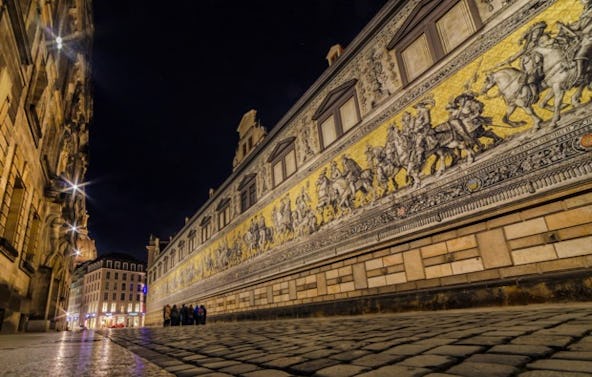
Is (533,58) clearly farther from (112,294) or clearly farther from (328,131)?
(112,294)

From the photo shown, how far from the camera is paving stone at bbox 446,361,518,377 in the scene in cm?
116

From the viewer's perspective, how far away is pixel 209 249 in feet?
63.8

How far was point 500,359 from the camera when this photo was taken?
1375 millimetres

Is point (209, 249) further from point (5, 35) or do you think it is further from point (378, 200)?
point (5, 35)

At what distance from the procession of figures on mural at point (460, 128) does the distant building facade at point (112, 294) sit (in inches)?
2218

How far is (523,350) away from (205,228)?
2098 centimetres

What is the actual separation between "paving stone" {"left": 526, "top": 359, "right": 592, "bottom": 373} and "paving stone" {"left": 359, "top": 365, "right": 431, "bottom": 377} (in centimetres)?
42

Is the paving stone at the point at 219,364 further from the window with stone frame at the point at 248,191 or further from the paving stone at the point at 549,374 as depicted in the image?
the window with stone frame at the point at 248,191

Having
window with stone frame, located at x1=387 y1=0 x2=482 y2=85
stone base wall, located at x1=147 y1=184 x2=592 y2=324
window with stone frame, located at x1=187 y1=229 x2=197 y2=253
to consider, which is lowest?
stone base wall, located at x1=147 y1=184 x2=592 y2=324

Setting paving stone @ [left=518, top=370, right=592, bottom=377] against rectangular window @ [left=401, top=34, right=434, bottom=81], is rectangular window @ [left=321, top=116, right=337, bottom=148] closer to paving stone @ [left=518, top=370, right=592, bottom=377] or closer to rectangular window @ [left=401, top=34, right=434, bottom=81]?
rectangular window @ [left=401, top=34, right=434, bottom=81]

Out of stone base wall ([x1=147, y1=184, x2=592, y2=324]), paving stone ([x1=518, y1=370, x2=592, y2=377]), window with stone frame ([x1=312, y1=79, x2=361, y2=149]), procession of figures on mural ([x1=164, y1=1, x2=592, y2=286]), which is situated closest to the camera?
paving stone ([x1=518, y1=370, x2=592, y2=377])

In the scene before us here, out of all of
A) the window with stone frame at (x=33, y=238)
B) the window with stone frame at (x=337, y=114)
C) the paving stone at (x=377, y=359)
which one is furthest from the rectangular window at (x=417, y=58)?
the window with stone frame at (x=33, y=238)

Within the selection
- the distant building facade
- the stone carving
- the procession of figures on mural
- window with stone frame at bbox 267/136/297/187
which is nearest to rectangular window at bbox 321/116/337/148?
the stone carving

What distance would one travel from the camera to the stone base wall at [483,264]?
4.50 meters
